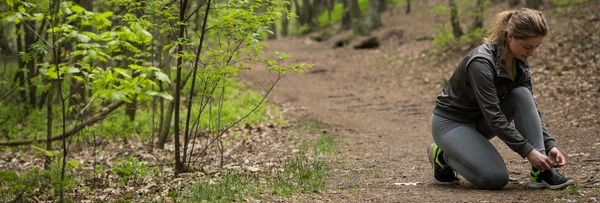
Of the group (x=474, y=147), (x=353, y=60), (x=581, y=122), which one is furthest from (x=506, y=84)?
(x=353, y=60)

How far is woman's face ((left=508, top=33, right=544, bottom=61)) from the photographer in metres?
3.87

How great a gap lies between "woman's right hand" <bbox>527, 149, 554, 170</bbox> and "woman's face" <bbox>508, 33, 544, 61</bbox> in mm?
696

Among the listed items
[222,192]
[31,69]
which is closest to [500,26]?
[222,192]

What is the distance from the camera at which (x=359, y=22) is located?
2431 cm

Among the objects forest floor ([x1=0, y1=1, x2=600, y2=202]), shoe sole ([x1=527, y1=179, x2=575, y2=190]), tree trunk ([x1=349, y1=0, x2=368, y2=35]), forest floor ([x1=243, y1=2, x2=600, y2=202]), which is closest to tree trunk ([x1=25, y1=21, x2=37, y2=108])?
forest floor ([x1=0, y1=1, x2=600, y2=202])

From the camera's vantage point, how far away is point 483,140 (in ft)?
14.4

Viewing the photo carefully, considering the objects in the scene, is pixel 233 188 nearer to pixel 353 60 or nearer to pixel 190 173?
pixel 190 173

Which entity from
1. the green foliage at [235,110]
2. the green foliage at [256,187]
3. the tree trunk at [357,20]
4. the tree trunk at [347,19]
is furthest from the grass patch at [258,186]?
the tree trunk at [347,19]

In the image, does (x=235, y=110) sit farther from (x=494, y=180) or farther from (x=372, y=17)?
(x=372, y=17)

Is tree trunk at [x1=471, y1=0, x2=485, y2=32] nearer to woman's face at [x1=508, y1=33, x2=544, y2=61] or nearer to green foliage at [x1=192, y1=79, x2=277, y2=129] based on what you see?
green foliage at [x1=192, y1=79, x2=277, y2=129]

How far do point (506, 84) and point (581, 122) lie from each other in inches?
168

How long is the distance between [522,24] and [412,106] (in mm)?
7229

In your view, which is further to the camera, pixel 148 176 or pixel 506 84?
pixel 148 176

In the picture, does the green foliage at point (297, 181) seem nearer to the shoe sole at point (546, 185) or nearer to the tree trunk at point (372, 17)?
the shoe sole at point (546, 185)
